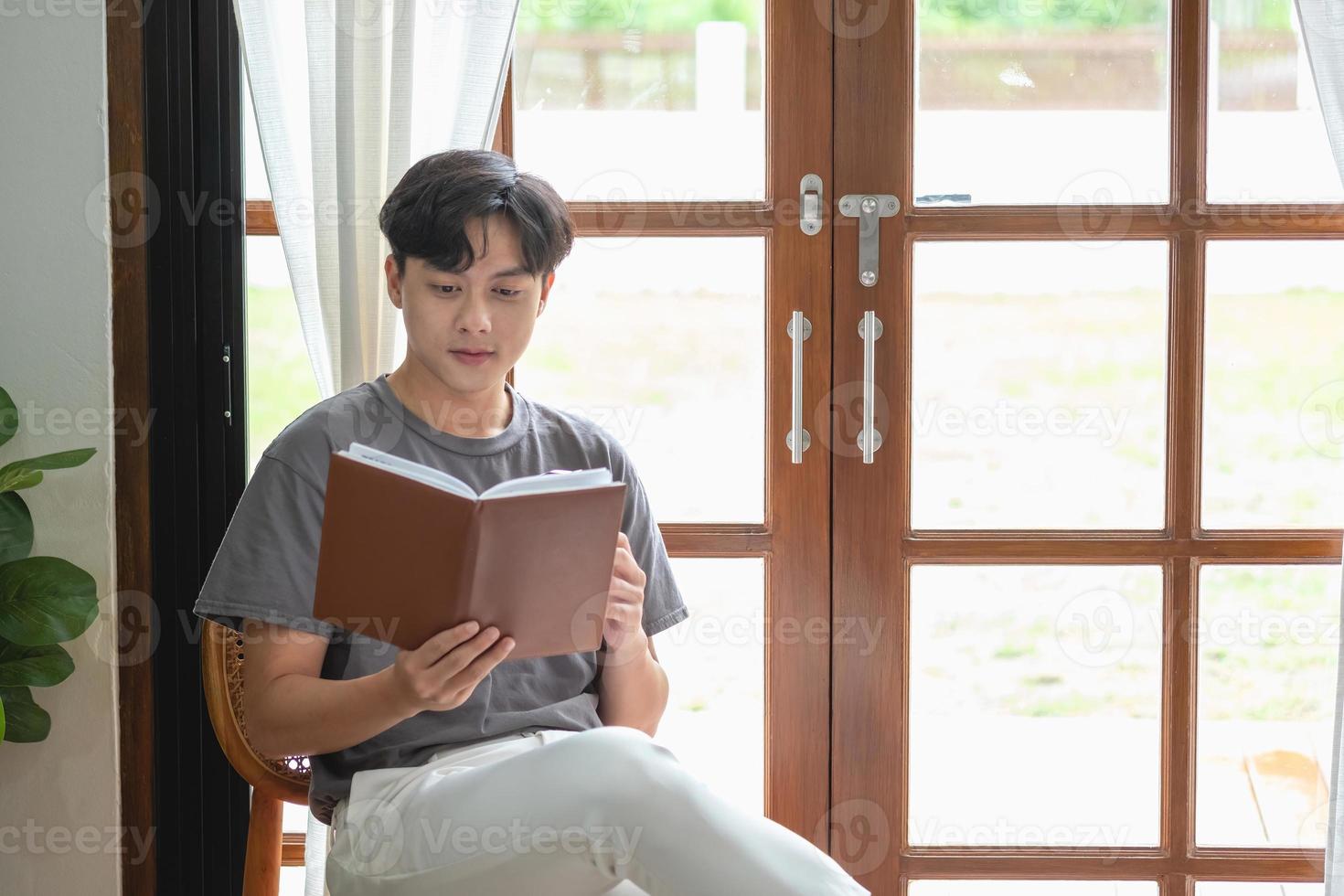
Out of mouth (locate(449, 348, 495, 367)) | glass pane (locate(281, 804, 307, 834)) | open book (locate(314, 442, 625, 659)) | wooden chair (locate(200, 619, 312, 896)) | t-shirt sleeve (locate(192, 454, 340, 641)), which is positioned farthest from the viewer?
glass pane (locate(281, 804, 307, 834))

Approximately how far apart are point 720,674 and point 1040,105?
117cm

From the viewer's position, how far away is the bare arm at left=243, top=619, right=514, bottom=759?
1249 millimetres

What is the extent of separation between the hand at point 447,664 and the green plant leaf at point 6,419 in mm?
847

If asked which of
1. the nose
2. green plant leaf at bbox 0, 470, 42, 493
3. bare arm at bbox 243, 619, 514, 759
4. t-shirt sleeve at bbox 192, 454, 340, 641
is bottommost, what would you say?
bare arm at bbox 243, 619, 514, 759

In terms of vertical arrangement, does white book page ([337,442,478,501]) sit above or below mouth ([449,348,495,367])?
below

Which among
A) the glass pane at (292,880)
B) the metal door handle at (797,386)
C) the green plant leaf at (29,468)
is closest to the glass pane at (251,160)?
the green plant leaf at (29,468)

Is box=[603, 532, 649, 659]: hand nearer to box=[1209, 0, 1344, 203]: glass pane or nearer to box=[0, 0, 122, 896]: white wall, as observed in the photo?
box=[0, 0, 122, 896]: white wall

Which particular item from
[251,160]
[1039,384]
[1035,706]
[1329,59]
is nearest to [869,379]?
[1039,384]

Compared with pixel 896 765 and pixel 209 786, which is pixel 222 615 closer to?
pixel 209 786

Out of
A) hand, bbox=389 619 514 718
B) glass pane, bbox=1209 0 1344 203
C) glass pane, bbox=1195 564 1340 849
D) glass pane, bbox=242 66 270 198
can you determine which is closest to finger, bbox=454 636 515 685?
hand, bbox=389 619 514 718

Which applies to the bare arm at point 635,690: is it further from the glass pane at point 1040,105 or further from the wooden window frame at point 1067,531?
the glass pane at point 1040,105

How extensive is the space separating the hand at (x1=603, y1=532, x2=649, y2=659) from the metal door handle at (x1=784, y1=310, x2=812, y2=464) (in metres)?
0.60

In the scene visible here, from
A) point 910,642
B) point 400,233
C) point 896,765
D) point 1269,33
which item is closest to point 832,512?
point 910,642

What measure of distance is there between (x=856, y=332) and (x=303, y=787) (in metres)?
1.16
